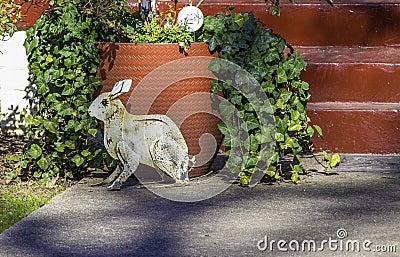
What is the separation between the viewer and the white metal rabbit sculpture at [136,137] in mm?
5324

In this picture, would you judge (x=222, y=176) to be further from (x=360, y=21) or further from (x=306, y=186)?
(x=360, y=21)

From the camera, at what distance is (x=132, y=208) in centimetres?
498

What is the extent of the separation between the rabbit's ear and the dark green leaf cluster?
0.52 metres

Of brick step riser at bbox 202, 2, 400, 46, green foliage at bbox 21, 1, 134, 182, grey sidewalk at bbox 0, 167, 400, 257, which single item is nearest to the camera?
grey sidewalk at bbox 0, 167, 400, 257

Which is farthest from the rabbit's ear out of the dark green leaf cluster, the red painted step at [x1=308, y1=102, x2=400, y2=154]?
the red painted step at [x1=308, y1=102, x2=400, y2=154]

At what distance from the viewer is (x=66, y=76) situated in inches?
210

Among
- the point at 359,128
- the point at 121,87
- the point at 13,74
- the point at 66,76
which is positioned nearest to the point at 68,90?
the point at 66,76

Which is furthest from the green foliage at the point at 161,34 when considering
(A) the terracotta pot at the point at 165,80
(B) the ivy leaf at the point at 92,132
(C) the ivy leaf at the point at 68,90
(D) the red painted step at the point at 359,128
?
(D) the red painted step at the point at 359,128

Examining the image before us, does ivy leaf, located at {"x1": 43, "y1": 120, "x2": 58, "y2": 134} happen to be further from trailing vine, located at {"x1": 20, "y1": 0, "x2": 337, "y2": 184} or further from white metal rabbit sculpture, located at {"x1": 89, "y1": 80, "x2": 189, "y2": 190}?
white metal rabbit sculpture, located at {"x1": 89, "y1": 80, "x2": 189, "y2": 190}

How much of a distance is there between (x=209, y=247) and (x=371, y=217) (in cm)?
100

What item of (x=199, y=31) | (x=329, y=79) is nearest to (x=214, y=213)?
(x=199, y=31)

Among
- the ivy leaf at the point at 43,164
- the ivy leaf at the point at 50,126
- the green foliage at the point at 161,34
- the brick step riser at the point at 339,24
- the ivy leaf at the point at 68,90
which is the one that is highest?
the brick step riser at the point at 339,24

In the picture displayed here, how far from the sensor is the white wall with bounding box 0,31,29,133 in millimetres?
7109

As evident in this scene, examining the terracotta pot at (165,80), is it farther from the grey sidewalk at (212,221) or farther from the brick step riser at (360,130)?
the brick step riser at (360,130)
